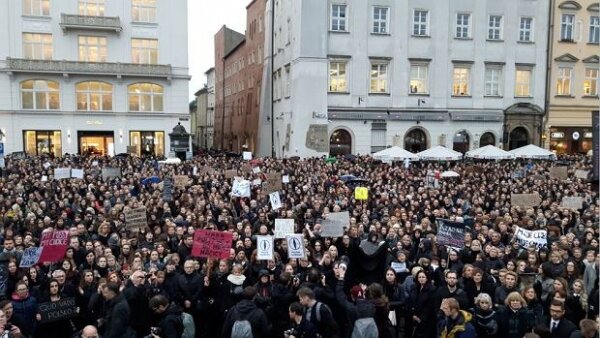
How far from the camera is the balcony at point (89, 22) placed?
38.2 m

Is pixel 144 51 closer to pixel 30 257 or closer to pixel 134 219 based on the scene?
pixel 134 219

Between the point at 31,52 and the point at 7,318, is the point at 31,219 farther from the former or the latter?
the point at 31,52

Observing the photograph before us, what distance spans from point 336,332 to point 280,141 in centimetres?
3540

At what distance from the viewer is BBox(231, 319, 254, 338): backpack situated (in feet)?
20.6

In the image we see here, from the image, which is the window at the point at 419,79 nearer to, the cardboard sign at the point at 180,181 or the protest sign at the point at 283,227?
the cardboard sign at the point at 180,181

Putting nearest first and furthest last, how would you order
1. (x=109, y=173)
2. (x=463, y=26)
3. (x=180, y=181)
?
(x=180, y=181) < (x=109, y=173) < (x=463, y=26)

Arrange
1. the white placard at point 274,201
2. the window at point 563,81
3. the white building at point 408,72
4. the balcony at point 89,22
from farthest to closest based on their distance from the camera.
A: the window at point 563,81, the balcony at point 89,22, the white building at point 408,72, the white placard at point 274,201

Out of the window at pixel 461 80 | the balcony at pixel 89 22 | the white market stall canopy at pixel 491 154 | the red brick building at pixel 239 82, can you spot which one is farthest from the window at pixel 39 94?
the white market stall canopy at pixel 491 154

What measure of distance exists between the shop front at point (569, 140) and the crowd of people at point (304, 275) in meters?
26.3

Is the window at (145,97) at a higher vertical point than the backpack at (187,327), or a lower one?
higher

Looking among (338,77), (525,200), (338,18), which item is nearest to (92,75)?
(338,77)

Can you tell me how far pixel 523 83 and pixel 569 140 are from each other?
19.7 ft

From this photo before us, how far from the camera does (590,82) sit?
4097cm

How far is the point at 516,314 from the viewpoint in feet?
22.3
